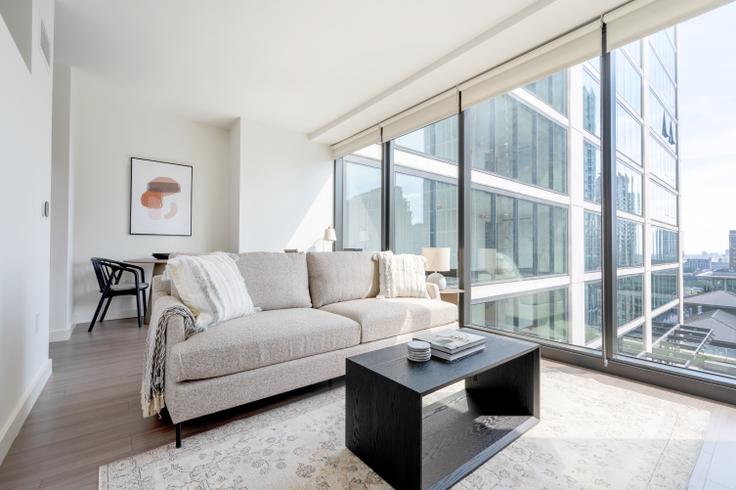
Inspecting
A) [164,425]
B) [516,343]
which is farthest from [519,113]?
[164,425]

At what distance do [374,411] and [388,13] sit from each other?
271 cm

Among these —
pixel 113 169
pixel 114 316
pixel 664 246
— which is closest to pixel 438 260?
pixel 664 246

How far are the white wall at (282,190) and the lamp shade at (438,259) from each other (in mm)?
2413

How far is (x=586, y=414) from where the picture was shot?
1.80m

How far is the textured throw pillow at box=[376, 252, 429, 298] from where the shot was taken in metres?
3.01

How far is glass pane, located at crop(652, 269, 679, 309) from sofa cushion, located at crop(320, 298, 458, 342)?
1.43 m

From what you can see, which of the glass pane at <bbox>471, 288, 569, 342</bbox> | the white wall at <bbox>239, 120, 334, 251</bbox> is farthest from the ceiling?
the glass pane at <bbox>471, 288, 569, 342</bbox>

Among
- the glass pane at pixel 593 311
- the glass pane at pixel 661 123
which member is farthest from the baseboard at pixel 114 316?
the glass pane at pixel 661 123

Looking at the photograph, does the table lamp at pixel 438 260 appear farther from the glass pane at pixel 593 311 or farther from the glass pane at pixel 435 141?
the glass pane at pixel 593 311

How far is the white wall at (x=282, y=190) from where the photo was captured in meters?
4.56

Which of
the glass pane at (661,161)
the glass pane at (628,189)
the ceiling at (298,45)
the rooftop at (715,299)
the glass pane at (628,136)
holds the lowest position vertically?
the rooftop at (715,299)

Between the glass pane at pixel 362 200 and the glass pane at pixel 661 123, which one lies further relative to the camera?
the glass pane at pixel 362 200

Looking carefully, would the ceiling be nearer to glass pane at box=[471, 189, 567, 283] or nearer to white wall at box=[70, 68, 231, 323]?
white wall at box=[70, 68, 231, 323]

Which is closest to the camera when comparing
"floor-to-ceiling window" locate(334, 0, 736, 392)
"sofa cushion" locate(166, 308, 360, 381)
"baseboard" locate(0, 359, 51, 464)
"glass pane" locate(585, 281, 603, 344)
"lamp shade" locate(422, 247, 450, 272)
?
"baseboard" locate(0, 359, 51, 464)
